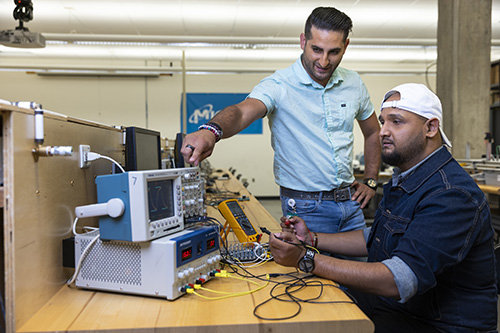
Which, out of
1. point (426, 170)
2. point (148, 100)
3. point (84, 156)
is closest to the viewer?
point (426, 170)

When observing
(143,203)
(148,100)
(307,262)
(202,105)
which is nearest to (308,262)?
(307,262)

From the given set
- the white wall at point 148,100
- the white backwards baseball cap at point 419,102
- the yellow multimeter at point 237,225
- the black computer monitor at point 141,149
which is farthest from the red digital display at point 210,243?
the white wall at point 148,100

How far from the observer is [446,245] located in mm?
1158

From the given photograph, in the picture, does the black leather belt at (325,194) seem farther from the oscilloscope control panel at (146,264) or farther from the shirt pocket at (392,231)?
the oscilloscope control panel at (146,264)

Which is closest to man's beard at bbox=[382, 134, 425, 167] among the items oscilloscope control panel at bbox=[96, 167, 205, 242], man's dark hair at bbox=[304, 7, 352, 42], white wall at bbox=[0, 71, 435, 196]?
man's dark hair at bbox=[304, 7, 352, 42]

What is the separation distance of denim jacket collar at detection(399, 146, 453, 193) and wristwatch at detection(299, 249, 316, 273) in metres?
0.40

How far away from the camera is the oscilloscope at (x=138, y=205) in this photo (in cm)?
111

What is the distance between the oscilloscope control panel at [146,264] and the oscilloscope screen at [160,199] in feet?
0.23

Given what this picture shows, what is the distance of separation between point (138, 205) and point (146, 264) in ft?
0.57

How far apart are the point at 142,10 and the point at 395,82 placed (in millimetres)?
6468

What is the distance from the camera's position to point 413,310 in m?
1.33

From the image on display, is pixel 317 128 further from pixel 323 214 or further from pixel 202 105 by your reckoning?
pixel 202 105

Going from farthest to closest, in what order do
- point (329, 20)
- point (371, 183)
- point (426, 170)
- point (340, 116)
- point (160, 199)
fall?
1. point (371, 183)
2. point (340, 116)
3. point (329, 20)
4. point (426, 170)
5. point (160, 199)

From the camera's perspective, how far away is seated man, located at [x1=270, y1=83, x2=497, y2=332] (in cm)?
116
